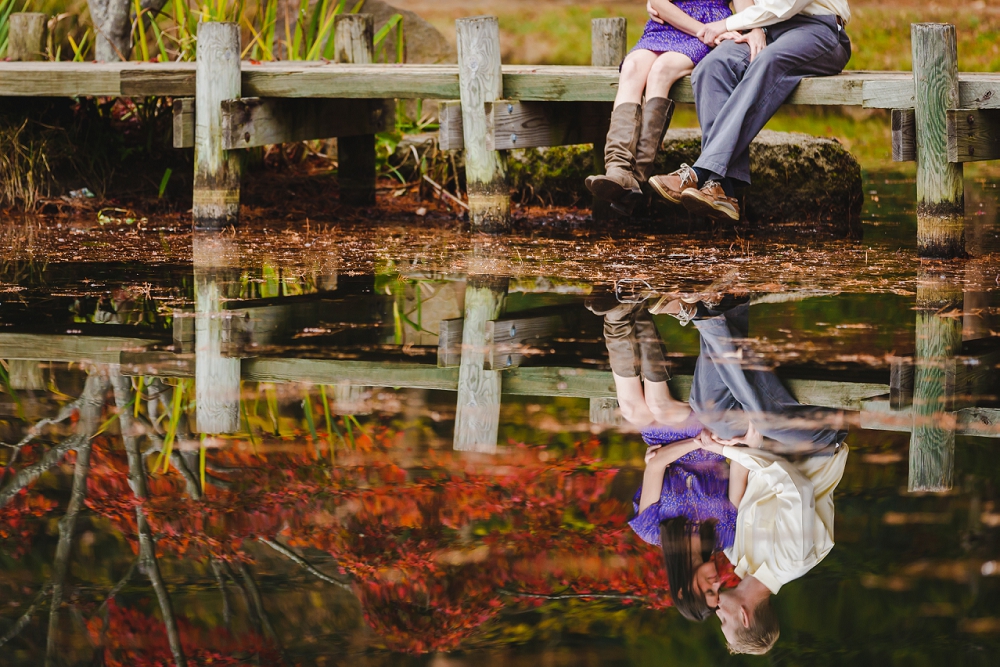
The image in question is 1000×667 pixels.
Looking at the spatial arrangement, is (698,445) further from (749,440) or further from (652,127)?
(652,127)

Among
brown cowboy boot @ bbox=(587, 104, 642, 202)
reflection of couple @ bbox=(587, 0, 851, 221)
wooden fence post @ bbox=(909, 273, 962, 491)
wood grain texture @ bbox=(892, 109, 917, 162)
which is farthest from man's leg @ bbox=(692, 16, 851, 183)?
wooden fence post @ bbox=(909, 273, 962, 491)

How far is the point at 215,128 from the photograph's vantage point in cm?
632

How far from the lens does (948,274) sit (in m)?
4.93

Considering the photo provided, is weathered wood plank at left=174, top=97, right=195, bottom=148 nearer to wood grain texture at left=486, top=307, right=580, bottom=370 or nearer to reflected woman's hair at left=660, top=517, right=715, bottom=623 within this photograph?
wood grain texture at left=486, top=307, right=580, bottom=370

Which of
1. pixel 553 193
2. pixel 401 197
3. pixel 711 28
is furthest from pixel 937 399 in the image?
pixel 401 197

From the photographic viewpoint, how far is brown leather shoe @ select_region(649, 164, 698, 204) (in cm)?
539

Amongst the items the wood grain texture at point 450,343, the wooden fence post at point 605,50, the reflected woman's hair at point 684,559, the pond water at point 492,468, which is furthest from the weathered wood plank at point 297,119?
the reflected woman's hair at point 684,559

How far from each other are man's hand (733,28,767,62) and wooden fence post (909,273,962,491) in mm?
1413

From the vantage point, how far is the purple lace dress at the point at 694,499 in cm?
229

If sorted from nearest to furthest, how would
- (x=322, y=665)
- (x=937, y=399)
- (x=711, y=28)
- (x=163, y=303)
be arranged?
(x=322, y=665) < (x=937, y=399) < (x=163, y=303) < (x=711, y=28)

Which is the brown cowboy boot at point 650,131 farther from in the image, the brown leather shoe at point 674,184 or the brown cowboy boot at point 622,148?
the brown leather shoe at point 674,184

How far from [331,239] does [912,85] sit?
2792mm

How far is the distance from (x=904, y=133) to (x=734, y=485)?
3182 millimetres

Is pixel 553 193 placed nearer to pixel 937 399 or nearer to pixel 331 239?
pixel 331 239
